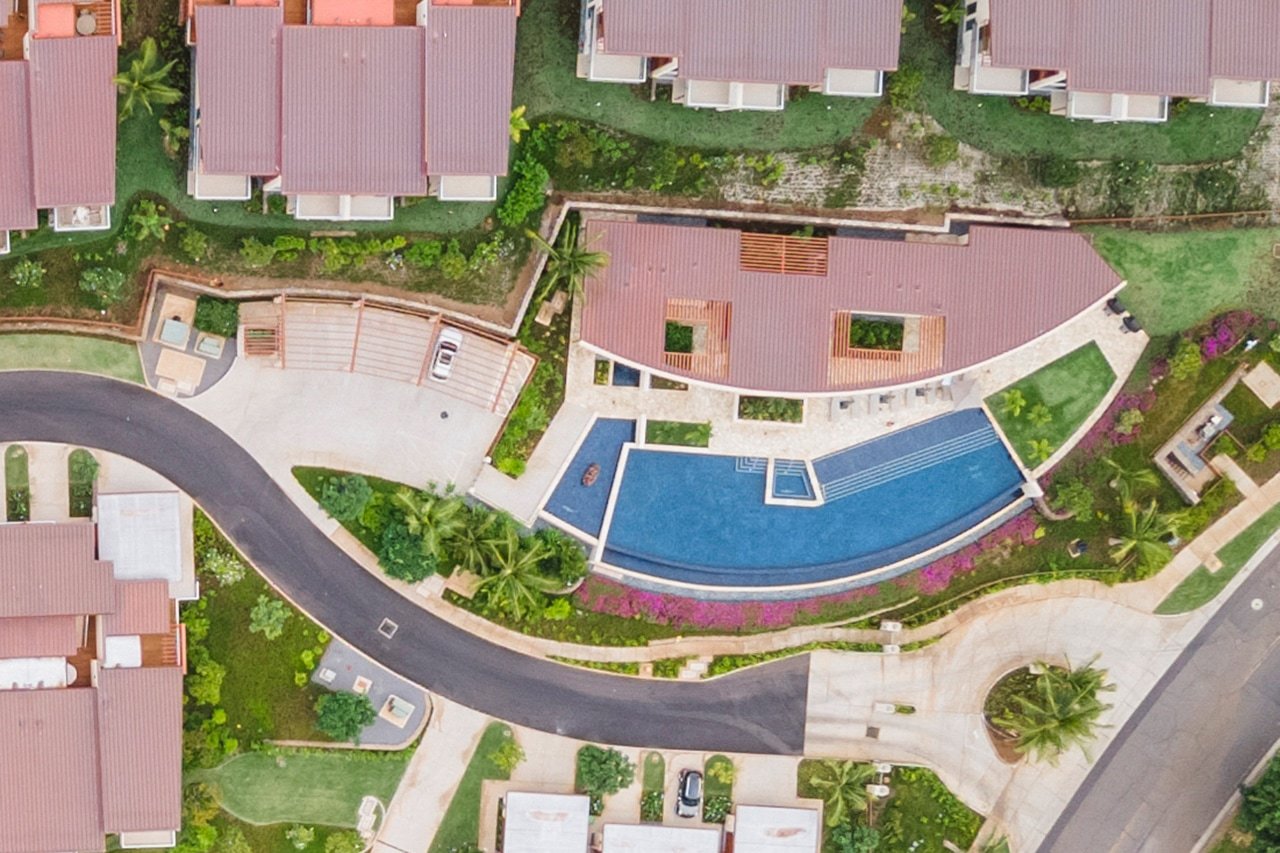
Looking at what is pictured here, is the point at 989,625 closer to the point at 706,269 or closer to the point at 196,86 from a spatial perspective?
the point at 706,269

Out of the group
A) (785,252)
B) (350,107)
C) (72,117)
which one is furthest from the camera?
(785,252)

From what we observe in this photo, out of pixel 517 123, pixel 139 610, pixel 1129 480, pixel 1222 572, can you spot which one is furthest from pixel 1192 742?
pixel 139 610

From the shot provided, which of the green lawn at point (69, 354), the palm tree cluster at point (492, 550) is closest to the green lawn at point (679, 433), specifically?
the palm tree cluster at point (492, 550)

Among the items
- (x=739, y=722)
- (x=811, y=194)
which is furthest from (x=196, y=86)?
(x=739, y=722)

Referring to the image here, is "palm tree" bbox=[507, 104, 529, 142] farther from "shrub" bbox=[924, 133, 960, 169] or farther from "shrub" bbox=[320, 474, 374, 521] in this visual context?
"shrub" bbox=[924, 133, 960, 169]

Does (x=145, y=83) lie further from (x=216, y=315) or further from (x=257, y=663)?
(x=257, y=663)
